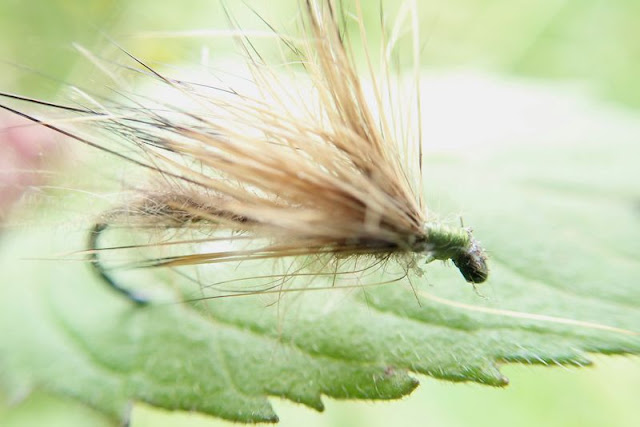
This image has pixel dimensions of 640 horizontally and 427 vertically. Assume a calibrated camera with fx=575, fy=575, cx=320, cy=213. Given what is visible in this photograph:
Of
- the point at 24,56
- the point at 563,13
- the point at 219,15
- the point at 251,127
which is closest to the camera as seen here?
the point at 251,127

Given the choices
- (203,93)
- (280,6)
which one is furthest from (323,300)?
(280,6)

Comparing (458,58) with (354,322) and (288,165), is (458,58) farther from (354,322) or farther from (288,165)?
(288,165)

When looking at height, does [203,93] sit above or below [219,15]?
below

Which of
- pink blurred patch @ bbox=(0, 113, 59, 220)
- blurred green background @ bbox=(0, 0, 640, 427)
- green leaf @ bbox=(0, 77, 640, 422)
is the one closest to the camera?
green leaf @ bbox=(0, 77, 640, 422)

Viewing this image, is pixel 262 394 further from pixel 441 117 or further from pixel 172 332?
pixel 441 117

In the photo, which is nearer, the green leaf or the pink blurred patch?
the green leaf

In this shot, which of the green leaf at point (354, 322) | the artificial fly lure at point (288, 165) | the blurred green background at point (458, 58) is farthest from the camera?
the blurred green background at point (458, 58)
